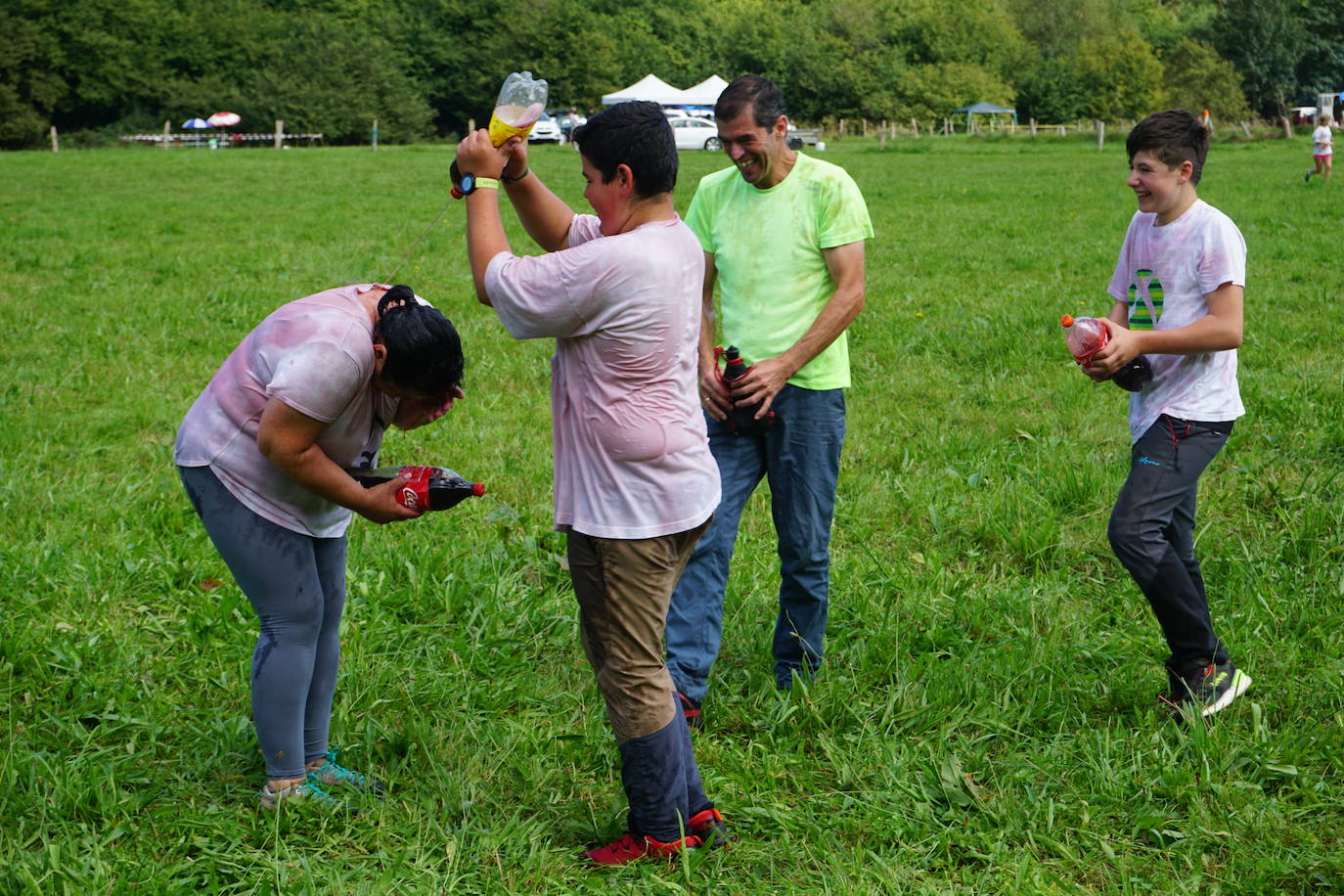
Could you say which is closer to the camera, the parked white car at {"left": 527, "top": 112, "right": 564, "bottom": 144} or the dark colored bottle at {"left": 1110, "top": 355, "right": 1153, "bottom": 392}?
the dark colored bottle at {"left": 1110, "top": 355, "right": 1153, "bottom": 392}

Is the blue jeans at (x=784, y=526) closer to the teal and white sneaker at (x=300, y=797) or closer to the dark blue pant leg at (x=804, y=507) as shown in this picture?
→ the dark blue pant leg at (x=804, y=507)

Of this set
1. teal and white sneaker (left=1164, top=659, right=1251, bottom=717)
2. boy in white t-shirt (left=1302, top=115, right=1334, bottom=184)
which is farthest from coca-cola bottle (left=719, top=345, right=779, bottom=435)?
boy in white t-shirt (left=1302, top=115, right=1334, bottom=184)

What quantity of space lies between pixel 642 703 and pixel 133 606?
8.27 ft

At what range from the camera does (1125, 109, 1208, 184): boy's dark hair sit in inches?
142

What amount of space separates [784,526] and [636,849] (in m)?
1.28

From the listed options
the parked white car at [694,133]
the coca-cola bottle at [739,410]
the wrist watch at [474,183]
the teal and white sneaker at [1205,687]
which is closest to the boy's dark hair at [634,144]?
the wrist watch at [474,183]

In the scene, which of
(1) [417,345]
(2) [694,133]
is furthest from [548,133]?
(1) [417,345]

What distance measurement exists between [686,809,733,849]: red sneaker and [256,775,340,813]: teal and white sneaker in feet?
3.07

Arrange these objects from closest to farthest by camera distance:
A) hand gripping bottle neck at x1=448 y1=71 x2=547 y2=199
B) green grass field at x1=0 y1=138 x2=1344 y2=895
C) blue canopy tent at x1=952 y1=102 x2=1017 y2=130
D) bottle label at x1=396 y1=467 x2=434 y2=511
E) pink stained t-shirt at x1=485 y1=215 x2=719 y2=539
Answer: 1. pink stained t-shirt at x1=485 y1=215 x2=719 y2=539
2. hand gripping bottle neck at x1=448 y1=71 x2=547 y2=199
3. bottle label at x1=396 y1=467 x2=434 y2=511
4. green grass field at x1=0 y1=138 x2=1344 y2=895
5. blue canopy tent at x1=952 y1=102 x2=1017 y2=130

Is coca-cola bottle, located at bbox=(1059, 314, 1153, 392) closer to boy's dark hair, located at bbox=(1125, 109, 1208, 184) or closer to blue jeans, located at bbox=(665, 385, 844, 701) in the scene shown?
boy's dark hair, located at bbox=(1125, 109, 1208, 184)

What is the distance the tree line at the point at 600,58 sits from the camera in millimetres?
62281

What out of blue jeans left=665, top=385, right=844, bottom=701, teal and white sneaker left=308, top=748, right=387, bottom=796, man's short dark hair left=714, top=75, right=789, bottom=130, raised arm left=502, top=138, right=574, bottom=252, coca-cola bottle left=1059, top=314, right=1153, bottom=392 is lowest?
teal and white sneaker left=308, top=748, right=387, bottom=796

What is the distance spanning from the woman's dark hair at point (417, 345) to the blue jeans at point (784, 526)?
1199 millimetres

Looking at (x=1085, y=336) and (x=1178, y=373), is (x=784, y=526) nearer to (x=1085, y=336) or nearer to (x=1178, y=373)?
(x=1085, y=336)
